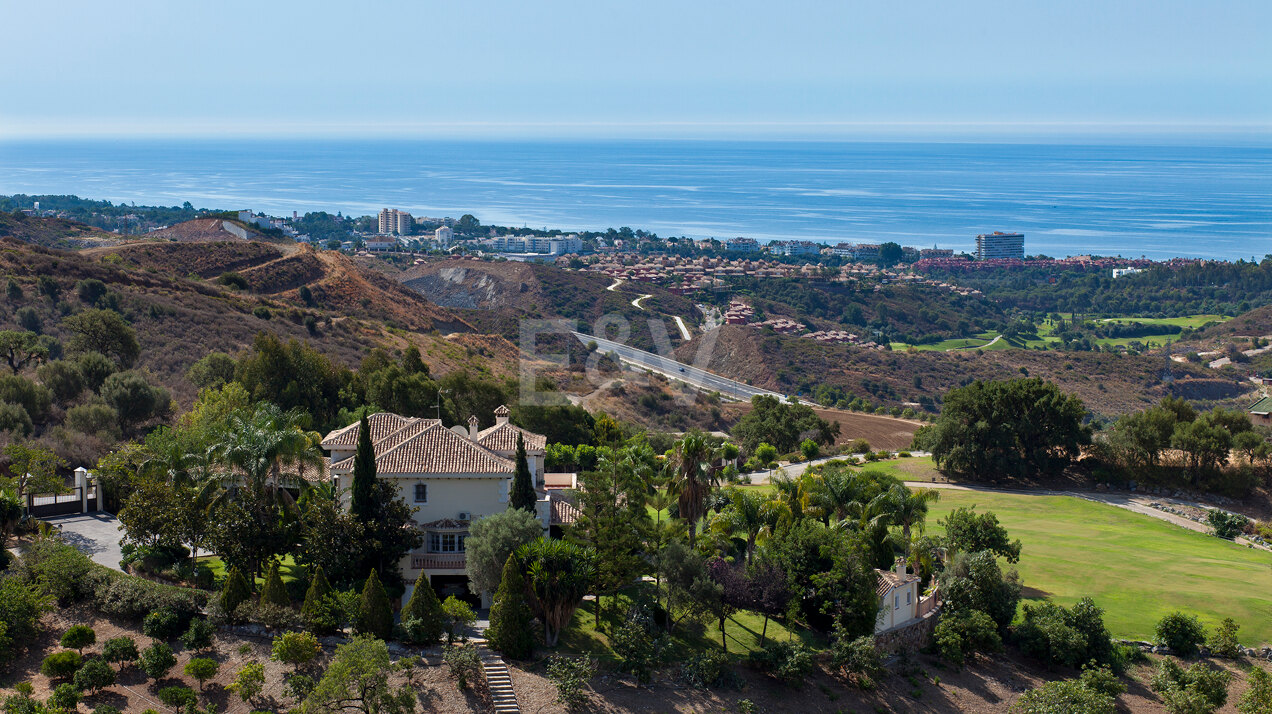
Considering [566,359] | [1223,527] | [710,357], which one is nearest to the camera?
[1223,527]

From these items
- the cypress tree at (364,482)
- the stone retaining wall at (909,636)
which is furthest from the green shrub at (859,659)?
the cypress tree at (364,482)

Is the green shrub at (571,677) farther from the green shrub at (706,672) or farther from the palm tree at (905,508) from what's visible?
the palm tree at (905,508)

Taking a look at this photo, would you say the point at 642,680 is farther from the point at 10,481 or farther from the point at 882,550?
the point at 10,481

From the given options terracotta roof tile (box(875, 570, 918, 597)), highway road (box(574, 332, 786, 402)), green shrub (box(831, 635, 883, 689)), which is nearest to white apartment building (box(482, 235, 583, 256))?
highway road (box(574, 332, 786, 402))

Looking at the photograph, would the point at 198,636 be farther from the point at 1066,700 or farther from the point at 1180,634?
the point at 1180,634

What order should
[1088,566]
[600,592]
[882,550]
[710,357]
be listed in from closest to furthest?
1. [600,592]
2. [882,550]
3. [1088,566]
4. [710,357]

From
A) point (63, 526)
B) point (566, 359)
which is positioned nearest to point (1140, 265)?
point (566, 359)
